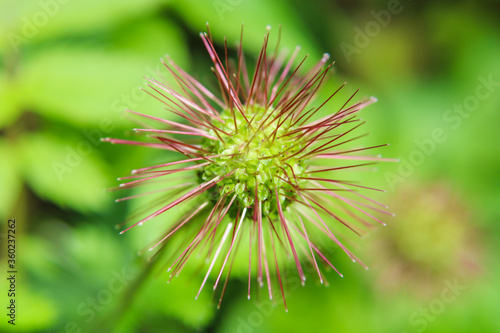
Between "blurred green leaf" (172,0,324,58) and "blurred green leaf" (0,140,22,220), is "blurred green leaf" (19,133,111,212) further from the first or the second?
"blurred green leaf" (172,0,324,58)

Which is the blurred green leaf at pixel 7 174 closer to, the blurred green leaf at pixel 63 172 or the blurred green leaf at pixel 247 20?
the blurred green leaf at pixel 63 172

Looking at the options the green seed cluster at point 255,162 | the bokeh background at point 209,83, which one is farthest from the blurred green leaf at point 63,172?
the green seed cluster at point 255,162

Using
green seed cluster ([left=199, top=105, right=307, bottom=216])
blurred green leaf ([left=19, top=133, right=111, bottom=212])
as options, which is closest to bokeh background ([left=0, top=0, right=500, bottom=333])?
blurred green leaf ([left=19, top=133, right=111, bottom=212])

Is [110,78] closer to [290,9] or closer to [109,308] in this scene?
[109,308]

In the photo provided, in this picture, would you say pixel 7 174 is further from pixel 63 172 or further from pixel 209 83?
pixel 209 83

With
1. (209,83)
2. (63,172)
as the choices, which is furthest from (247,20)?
(63,172)

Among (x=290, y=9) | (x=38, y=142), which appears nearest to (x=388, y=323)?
(x=290, y=9)

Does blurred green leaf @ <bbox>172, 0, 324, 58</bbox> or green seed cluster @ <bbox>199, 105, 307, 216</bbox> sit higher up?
blurred green leaf @ <bbox>172, 0, 324, 58</bbox>
